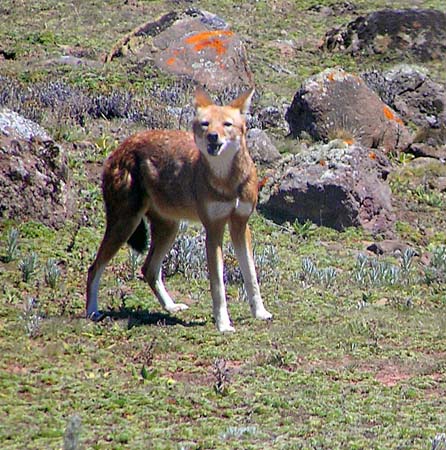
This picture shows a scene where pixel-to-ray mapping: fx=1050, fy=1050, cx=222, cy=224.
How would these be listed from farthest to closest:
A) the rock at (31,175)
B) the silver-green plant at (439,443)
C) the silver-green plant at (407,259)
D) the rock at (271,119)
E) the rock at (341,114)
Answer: the rock at (271,119) < the rock at (341,114) < the silver-green plant at (407,259) < the rock at (31,175) < the silver-green plant at (439,443)

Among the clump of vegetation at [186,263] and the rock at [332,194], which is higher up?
the clump of vegetation at [186,263]

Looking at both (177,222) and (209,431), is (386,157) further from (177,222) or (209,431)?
(209,431)

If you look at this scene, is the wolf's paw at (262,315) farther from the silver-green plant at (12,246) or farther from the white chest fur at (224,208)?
the silver-green plant at (12,246)

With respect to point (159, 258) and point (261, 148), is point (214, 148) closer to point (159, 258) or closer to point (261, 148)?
point (159, 258)

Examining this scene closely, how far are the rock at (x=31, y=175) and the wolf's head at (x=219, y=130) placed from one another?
3.13 metres

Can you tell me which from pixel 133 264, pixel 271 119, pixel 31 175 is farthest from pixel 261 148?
pixel 133 264

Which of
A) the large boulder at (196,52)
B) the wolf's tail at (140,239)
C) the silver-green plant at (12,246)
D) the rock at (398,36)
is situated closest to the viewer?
the wolf's tail at (140,239)

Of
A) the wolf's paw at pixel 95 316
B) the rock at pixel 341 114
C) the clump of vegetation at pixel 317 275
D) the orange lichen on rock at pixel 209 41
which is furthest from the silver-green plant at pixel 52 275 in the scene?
the orange lichen on rock at pixel 209 41

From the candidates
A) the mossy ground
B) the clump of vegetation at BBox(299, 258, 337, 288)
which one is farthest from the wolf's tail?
the clump of vegetation at BBox(299, 258, 337, 288)

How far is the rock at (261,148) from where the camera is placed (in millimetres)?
15438

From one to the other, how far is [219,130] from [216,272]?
4.00 feet

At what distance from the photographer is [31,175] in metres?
11.5

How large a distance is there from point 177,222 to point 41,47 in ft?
47.9

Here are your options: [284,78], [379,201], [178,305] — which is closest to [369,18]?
[284,78]
